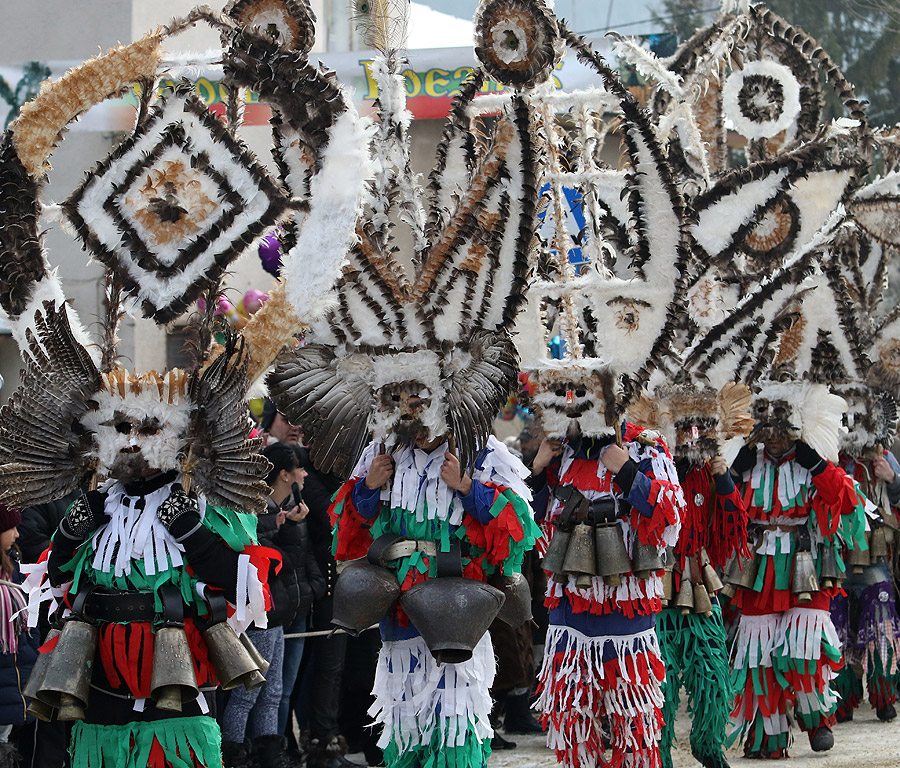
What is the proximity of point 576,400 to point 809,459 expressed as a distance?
176 centimetres

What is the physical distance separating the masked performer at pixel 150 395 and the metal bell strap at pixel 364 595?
0.37m

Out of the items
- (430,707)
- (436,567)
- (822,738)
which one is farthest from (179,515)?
(822,738)

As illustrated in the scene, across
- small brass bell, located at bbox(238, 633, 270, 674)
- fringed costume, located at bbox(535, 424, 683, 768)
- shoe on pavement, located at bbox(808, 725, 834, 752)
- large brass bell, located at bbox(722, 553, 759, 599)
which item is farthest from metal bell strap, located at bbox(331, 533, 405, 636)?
shoe on pavement, located at bbox(808, 725, 834, 752)

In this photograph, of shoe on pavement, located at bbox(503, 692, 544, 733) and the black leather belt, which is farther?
shoe on pavement, located at bbox(503, 692, 544, 733)

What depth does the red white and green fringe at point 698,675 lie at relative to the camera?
616 cm

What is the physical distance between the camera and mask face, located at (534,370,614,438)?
5.77 meters

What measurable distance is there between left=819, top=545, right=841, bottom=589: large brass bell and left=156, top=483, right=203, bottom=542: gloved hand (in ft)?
12.5

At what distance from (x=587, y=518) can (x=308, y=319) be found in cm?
187

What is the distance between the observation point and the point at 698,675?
622 cm

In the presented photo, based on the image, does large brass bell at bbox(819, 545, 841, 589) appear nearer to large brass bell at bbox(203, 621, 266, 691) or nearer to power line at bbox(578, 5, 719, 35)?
large brass bell at bbox(203, 621, 266, 691)

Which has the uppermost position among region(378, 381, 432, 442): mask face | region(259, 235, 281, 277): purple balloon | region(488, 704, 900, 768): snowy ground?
region(259, 235, 281, 277): purple balloon

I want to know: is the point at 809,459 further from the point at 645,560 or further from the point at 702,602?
the point at 645,560

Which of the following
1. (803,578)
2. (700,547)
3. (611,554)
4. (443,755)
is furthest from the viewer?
(803,578)

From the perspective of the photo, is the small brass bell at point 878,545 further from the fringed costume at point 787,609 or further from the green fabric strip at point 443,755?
the green fabric strip at point 443,755
